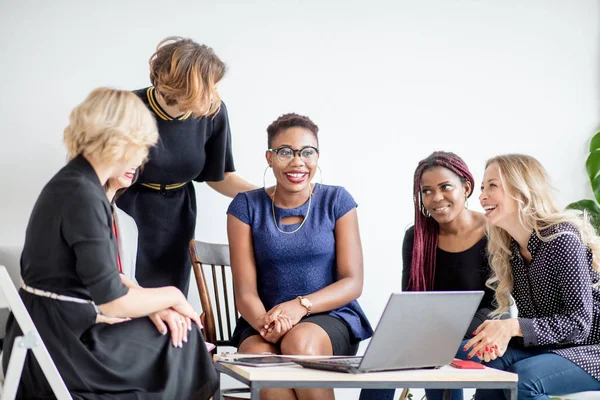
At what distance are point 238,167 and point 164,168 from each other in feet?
1.90

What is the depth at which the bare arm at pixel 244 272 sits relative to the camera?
2.35 metres

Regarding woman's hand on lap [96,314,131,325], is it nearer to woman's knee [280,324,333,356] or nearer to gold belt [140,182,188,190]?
woman's knee [280,324,333,356]

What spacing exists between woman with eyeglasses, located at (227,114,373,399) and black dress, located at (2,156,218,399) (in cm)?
69

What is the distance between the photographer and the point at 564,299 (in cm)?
214

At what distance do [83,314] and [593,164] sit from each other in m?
2.55

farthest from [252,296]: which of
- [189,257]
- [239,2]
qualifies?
[239,2]

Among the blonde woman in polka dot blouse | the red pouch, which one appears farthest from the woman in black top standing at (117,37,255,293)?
the red pouch

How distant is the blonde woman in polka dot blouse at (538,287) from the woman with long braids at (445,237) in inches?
4.7

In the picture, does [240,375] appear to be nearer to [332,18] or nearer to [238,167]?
[238,167]

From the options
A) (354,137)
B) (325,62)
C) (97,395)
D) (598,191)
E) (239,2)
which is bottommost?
(97,395)

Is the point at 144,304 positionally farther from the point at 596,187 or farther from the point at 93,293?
the point at 596,187

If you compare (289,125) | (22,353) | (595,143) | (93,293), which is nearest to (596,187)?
(595,143)

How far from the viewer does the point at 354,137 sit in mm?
3252

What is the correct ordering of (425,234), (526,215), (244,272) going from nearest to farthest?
(526,215)
(244,272)
(425,234)
